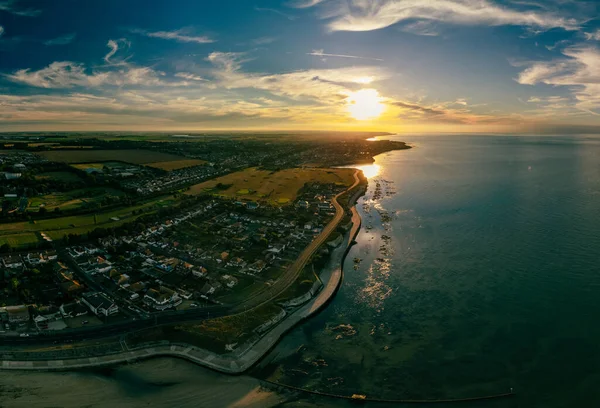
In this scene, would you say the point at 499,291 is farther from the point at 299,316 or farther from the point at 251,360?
the point at 251,360

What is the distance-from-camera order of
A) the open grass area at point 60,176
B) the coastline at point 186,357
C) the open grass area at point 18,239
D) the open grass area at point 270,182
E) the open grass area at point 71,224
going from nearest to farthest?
the coastline at point 186,357 → the open grass area at point 18,239 → the open grass area at point 71,224 → the open grass area at point 270,182 → the open grass area at point 60,176

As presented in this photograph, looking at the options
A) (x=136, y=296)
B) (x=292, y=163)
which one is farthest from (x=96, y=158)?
(x=136, y=296)

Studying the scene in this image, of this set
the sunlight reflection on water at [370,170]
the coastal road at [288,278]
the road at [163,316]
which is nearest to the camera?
the road at [163,316]

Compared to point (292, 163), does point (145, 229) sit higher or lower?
lower

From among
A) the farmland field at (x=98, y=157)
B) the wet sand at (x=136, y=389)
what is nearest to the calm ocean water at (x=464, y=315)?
the wet sand at (x=136, y=389)

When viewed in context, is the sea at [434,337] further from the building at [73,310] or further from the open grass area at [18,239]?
the open grass area at [18,239]

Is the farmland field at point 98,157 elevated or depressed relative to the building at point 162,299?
elevated

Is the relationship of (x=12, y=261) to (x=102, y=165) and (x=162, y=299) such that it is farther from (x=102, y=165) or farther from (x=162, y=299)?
(x=102, y=165)
